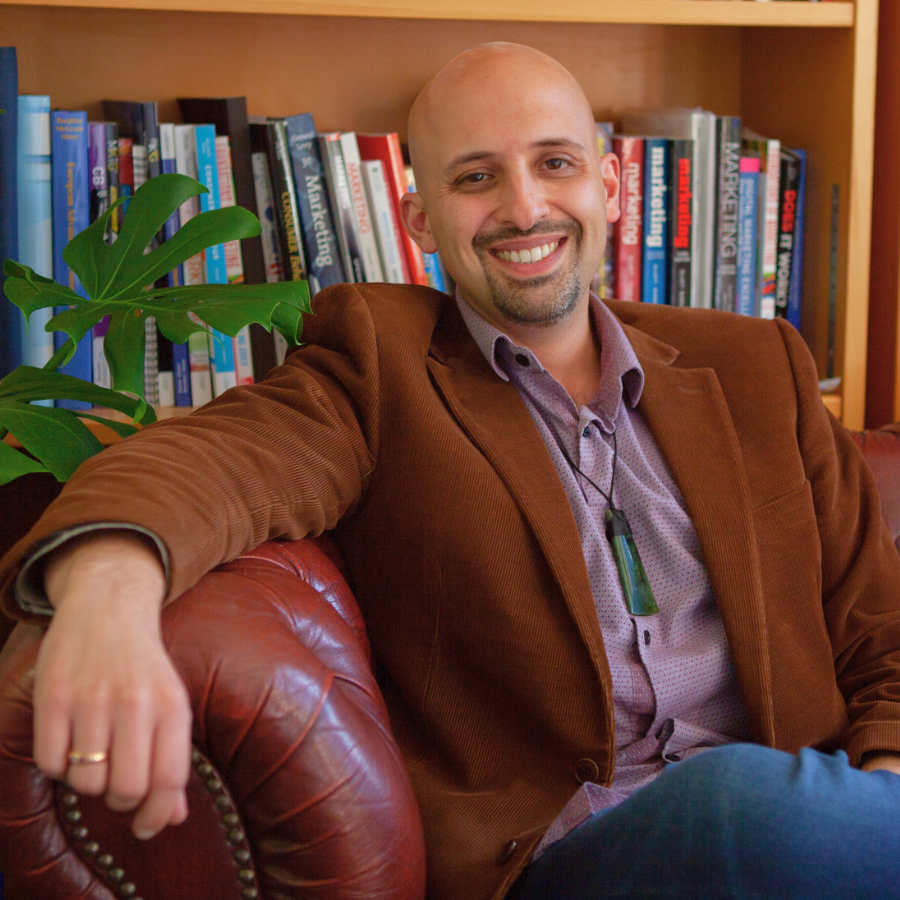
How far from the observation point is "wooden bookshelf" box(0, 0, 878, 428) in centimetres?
165

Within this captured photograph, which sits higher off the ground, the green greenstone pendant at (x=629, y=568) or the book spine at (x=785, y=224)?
the book spine at (x=785, y=224)

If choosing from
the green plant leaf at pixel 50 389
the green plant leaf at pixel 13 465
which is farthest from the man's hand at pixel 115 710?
the green plant leaf at pixel 50 389

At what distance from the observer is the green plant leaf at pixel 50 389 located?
1136mm

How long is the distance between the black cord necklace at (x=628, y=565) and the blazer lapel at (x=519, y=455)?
79 millimetres

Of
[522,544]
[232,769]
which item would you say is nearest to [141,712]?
[232,769]

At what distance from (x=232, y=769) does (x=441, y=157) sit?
0.88 m

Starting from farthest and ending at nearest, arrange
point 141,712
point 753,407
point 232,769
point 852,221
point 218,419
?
point 852,221
point 753,407
point 218,419
point 232,769
point 141,712

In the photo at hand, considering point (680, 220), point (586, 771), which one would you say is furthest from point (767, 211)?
point (586, 771)

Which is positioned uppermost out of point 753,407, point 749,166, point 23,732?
point 749,166

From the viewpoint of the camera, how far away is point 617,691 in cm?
113

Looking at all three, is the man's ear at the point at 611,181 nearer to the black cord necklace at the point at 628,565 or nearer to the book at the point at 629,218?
the book at the point at 629,218

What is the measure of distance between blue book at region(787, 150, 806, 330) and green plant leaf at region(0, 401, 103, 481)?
1.32 metres

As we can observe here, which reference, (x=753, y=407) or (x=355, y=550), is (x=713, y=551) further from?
(x=355, y=550)

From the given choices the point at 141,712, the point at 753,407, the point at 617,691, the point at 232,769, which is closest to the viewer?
the point at 141,712
